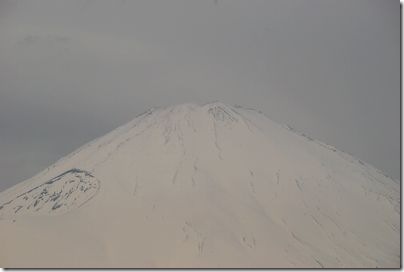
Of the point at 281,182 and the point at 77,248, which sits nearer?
the point at 77,248

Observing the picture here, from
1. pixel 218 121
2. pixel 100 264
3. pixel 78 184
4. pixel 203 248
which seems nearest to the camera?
pixel 100 264

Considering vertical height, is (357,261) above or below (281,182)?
below

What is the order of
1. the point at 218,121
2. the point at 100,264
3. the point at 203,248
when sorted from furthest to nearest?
the point at 218,121 → the point at 203,248 → the point at 100,264

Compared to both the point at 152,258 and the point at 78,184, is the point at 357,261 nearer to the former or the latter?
the point at 152,258

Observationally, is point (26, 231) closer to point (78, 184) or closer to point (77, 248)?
point (77, 248)

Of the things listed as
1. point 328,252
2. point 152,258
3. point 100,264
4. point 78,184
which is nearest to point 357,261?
point 328,252

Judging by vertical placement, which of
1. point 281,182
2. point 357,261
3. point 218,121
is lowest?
point 357,261

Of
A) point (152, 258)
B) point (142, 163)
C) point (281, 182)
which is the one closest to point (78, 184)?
point (142, 163)
